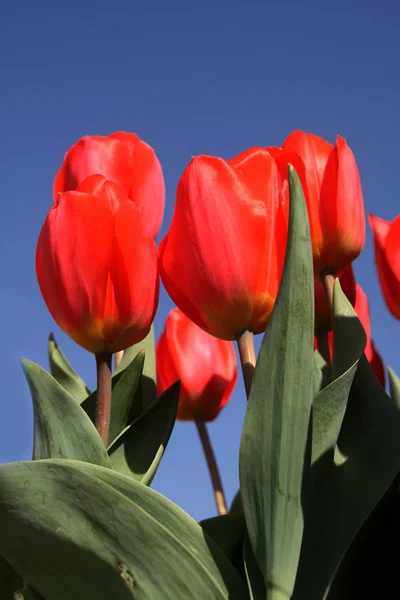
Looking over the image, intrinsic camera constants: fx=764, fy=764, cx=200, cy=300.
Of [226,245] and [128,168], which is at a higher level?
[128,168]

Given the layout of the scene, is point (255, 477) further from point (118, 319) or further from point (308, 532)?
point (118, 319)

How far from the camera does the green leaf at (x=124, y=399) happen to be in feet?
2.30

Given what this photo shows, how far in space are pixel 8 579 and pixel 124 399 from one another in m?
0.18

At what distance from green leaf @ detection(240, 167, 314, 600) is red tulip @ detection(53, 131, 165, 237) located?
30 cm

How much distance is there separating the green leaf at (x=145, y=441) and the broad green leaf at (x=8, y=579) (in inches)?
5.1

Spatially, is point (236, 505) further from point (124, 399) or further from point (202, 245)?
point (202, 245)

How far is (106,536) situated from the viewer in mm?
480

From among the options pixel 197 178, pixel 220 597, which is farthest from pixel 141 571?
pixel 197 178

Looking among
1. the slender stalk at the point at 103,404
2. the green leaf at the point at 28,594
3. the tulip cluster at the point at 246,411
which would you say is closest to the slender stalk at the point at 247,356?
the tulip cluster at the point at 246,411

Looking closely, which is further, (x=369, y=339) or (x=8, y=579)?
(x=369, y=339)

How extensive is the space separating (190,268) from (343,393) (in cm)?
15

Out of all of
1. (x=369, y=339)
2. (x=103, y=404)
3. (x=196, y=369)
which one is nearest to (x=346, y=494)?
(x=103, y=404)

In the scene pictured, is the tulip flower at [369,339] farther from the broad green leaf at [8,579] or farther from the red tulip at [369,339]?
the broad green leaf at [8,579]

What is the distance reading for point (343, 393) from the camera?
0.52 m
